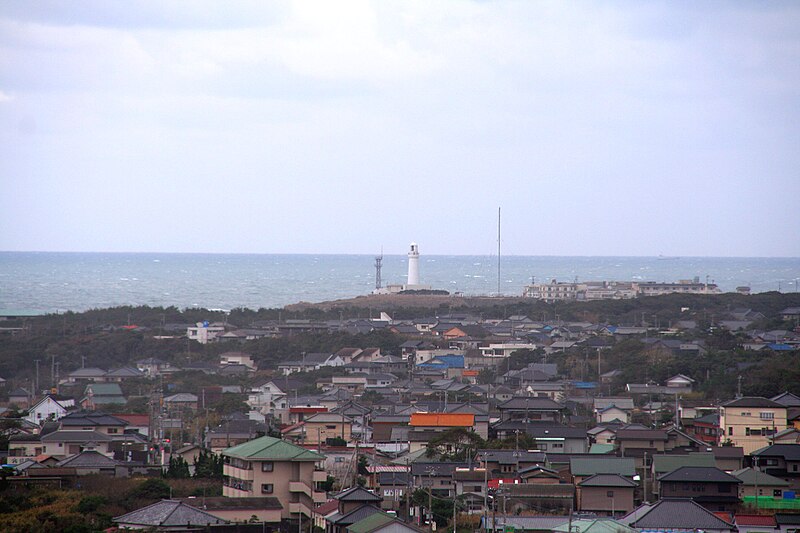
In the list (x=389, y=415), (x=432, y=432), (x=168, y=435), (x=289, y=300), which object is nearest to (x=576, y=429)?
(x=432, y=432)

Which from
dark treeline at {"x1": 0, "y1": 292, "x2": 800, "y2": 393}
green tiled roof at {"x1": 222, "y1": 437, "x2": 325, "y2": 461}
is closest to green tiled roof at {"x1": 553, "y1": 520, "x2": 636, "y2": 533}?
green tiled roof at {"x1": 222, "y1": 437, "x2": 325, "y2": 461}

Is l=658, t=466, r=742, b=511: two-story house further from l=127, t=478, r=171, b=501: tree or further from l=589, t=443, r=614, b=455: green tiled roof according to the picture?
l=127, t=478, r=171, b=501: tree

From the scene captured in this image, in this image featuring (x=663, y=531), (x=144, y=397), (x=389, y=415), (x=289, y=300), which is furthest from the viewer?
(x=289, y=300)

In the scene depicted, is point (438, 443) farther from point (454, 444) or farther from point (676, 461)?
point (676, 461)

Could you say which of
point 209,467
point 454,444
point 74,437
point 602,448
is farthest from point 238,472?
point 602,448

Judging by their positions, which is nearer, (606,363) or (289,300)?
(606,363)

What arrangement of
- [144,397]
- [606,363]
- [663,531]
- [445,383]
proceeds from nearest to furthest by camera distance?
[663,531] → [144,397] → [445,383] → [606,363]

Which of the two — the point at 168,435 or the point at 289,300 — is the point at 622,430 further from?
the point at 289,300
